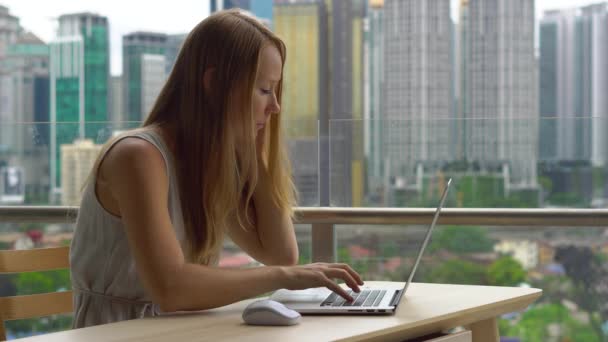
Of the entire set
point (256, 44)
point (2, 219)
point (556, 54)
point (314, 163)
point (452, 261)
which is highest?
point (556, 54)

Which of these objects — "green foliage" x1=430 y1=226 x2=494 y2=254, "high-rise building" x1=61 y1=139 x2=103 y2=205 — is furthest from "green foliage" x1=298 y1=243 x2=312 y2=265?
"high-rise building" x1=61 y1=139 x2=103 y2=205

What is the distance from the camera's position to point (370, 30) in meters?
6.99

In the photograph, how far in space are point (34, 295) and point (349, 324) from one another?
813mm

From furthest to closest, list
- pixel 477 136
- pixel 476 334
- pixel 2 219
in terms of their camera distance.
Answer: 1. pixel 477 136
2. pixel 2 219
3. pixel 476 334

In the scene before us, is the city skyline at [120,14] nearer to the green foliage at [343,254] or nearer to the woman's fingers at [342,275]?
the green foliage at [343,254]

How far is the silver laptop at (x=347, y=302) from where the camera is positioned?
4.50 ft

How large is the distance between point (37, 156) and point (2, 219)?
0.42m

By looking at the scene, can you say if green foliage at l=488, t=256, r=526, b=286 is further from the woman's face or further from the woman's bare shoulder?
the woman's bare shoulder

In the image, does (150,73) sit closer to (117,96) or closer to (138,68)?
(138,68)

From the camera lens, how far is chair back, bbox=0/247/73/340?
1741 millimetres

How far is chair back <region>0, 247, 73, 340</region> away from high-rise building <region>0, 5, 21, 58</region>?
6.82 metres

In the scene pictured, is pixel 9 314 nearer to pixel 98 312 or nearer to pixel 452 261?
pixel 98 312

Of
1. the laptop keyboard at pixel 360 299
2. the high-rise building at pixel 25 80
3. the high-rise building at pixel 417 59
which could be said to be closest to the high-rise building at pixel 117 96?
the high-rise building at pixel 25 80

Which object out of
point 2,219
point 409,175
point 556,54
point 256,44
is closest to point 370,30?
point 556,54
